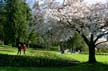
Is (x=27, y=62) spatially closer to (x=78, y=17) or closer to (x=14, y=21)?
(x=78, y=17)

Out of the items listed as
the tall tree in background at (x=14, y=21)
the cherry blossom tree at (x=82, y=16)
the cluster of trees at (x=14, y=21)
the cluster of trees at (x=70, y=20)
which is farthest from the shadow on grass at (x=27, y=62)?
the tall tree in background at (x=14, y=21)

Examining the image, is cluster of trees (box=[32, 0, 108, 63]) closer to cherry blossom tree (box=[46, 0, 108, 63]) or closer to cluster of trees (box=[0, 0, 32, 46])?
cherry blossom tree (box=[46, 0, 108, 63])

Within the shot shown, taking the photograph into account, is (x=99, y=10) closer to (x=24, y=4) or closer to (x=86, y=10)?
(x=86, y=10)

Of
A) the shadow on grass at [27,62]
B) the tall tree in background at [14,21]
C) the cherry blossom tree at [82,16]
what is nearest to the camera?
the shadow on grass at [27,62]

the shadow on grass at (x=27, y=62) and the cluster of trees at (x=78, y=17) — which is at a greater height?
the cluster of trees at (x=78, y=17)

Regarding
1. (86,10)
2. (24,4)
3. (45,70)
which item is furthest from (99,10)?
(24,4)

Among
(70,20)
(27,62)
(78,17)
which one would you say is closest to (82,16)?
(78,17)

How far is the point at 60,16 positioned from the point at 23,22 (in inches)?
1403

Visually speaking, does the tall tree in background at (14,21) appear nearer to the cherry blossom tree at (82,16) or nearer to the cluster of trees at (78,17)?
the cluster of trees at (78,17)

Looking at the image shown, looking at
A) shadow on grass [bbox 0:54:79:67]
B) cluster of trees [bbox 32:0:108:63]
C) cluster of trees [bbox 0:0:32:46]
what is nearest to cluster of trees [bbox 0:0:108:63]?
cluster of trees [bbox 32:0:108:63]

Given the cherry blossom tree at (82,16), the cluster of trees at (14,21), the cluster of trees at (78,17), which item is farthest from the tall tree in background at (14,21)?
the cherry blossom tree at (82,16)

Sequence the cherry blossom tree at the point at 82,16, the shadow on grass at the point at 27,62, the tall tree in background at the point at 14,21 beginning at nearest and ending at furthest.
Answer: the shadow on grass at the point at 27,62 → the cherry blossom tree at the point at 82,16 → the tall tree in background at the point at 14,21

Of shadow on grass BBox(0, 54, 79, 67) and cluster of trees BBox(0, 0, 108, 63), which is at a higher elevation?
cluster of trees BBox(0, 0, 108, 63)

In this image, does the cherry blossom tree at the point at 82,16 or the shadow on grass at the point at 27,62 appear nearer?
the shadow on grass at the point at 27,62
